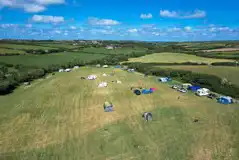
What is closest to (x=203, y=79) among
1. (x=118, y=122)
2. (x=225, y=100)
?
(x=225, y=100)

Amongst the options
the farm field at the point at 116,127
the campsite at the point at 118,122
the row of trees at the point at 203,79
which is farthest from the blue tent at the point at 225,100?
the row of trees at the point at 203,79

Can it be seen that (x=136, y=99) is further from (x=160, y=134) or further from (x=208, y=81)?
(x=208, y=81)

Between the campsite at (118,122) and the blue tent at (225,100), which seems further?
the blue tent at (225,100)

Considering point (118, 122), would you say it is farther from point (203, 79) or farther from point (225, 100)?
point (203, 79)

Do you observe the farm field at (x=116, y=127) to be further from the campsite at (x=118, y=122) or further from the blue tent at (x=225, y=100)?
the blue tent at (x=225, y=100)

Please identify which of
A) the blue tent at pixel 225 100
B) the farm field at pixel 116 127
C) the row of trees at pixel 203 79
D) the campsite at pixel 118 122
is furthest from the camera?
the row of trees at pixel 203 79

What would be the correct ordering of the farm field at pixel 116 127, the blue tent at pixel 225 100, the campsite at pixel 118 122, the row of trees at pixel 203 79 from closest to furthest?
the farm field at pixel 116 127
the campsite at pixel 118 122
the blue tent at pixel 225 100
the row of trees at pixel 203 79

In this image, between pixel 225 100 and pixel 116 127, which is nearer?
pixel 116 127

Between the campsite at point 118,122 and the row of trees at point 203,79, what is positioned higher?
the row of trees at point 203,79

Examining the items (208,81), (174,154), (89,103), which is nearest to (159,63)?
(208,81)
